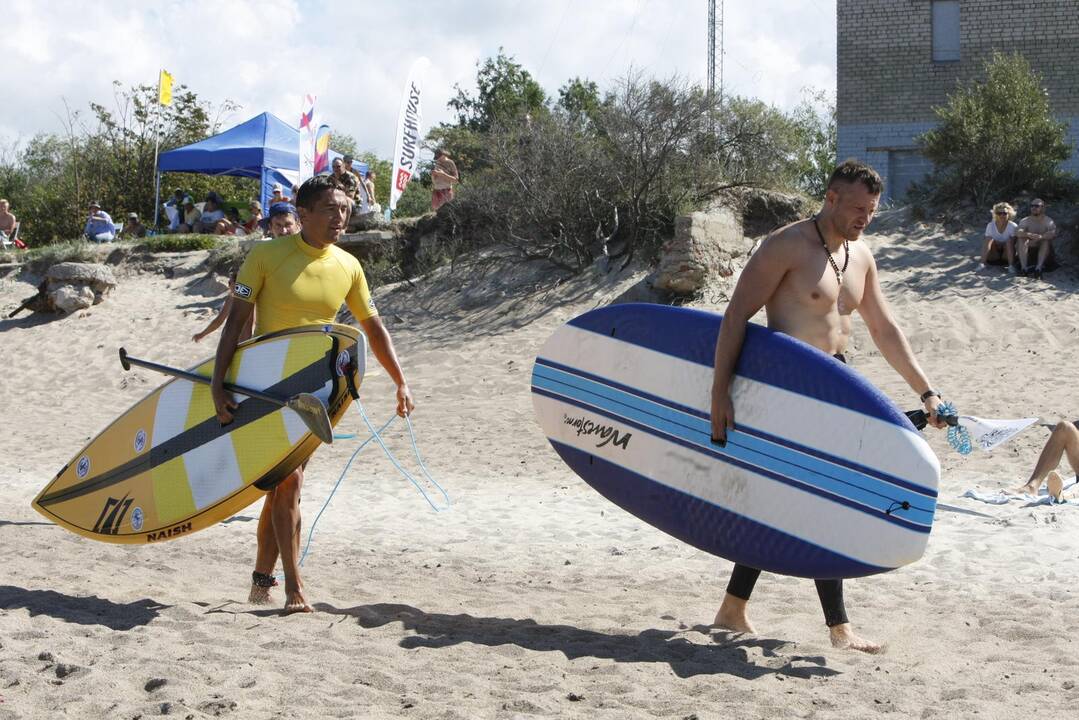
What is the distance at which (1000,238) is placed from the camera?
1289 centimetres

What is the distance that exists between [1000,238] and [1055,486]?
7.10 m

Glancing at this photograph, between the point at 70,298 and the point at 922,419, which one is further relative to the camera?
the point at 70,298

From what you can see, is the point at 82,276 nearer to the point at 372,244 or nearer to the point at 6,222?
the point at 372,244

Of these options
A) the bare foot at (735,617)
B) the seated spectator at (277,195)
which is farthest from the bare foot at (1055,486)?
the seated spectator at (277,195)

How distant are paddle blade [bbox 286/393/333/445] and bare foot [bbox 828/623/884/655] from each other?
1968mm

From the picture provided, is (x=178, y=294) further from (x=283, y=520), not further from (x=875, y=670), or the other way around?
(x=875, y=670)

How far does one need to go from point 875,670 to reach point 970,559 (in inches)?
82.2

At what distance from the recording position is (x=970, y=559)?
5.46 metres

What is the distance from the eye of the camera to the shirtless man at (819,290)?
12.5 feet

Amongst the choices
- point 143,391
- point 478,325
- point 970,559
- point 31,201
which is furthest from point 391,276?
point 31,201

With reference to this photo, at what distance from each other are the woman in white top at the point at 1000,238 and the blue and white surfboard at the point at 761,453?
9706 mm

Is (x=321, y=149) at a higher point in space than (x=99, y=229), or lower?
higher

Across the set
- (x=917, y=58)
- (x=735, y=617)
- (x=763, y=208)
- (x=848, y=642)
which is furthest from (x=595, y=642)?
(x=917, y=58)

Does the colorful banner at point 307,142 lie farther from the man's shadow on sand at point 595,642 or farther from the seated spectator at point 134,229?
the man's shadow on sand at point 595,642
